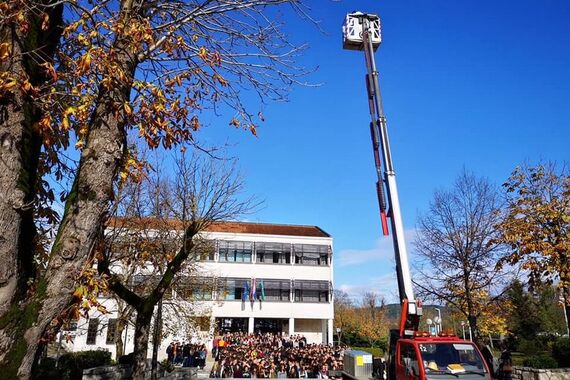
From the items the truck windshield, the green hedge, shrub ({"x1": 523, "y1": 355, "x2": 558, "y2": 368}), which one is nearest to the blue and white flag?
the green hedge

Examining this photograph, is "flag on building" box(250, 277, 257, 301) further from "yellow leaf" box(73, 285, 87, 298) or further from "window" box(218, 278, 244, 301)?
"yellow leaf" box(73, 285, 87, 298)

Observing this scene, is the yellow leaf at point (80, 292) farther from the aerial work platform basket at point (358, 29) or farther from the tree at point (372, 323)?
the tree at point (372, 323)

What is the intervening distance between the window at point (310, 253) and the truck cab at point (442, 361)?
3594cm

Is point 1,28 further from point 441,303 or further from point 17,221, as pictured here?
point 441,303

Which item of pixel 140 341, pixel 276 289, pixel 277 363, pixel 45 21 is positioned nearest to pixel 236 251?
pixel 276 289

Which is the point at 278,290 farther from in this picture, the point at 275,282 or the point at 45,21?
the point at 45,21

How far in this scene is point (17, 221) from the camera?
3906 millimetres

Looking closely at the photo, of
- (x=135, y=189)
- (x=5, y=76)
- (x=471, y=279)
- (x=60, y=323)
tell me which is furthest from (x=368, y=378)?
(x=5, y=76)

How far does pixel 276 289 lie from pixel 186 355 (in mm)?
16139

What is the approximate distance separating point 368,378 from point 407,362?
179 inches

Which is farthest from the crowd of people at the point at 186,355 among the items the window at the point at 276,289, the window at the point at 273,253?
the window at the point at 273,253

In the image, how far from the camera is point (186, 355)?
29781 millimetres

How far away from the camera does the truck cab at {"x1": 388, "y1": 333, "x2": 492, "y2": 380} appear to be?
9570 millimetres

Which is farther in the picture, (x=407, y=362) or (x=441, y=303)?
(x=441, y=303)
